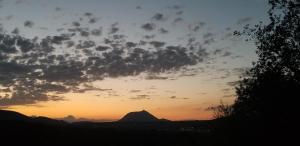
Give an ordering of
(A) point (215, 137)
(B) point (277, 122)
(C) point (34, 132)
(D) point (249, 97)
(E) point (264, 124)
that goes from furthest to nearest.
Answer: (C) point (34, 132) < (A) point (215, 137) < (D) point (249, 97) < (E) point (264, 124) < (B) point (277, 122)

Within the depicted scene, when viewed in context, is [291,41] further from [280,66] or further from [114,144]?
[114,144]

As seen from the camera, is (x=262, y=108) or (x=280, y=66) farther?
(x=262, y=108)

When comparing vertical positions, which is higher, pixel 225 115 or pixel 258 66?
pixel 258 66

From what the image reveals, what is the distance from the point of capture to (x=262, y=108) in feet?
123

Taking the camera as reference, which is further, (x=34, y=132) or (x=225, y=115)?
(x=34, y=132)

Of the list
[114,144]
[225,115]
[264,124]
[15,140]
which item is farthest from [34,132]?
[264,124]

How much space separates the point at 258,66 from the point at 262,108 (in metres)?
4.34

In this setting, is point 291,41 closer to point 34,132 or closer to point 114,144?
point 114,144

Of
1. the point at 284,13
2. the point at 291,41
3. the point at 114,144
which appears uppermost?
the point at 284,13

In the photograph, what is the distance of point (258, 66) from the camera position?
36.2 metres

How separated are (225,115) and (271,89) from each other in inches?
718

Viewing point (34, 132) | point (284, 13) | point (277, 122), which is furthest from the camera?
point (34, 132)

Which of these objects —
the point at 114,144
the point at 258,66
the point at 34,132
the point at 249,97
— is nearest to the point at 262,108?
the point at 258,66

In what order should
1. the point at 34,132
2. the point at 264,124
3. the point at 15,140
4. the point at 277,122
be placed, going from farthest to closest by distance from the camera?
1. the point at 34,132
2. the point at 15,140
3. the point at 264,124
4. the point at 277,122
